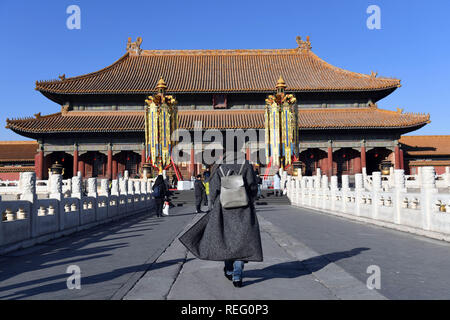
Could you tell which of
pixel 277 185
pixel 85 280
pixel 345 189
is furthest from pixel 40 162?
pixel 85 280

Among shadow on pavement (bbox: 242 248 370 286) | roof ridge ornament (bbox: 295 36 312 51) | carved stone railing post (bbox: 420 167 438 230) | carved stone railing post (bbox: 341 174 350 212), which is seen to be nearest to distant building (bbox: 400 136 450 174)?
roof ridge ornament (bbox: 295 36 312 51)

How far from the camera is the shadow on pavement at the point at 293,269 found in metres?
4.65

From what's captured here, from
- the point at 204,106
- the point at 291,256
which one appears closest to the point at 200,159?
the point at 204,106

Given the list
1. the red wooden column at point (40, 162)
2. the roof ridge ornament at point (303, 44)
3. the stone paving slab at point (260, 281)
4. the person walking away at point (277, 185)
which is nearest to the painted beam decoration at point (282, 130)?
the person walking away at point (277, 185)

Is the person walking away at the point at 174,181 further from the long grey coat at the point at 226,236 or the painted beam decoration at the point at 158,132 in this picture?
the long grey coat at the point at 226,236

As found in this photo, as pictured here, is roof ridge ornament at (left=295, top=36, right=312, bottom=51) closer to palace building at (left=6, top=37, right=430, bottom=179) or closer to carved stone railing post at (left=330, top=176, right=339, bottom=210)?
palace building at (left=6, top=37, right=430, bottom=179)

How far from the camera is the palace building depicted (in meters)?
31.5

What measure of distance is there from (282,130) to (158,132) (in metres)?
7.28

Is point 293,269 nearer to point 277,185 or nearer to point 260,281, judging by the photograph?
point 260,281

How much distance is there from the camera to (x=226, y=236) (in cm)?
421

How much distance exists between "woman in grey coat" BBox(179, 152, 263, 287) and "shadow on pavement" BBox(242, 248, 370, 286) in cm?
37
